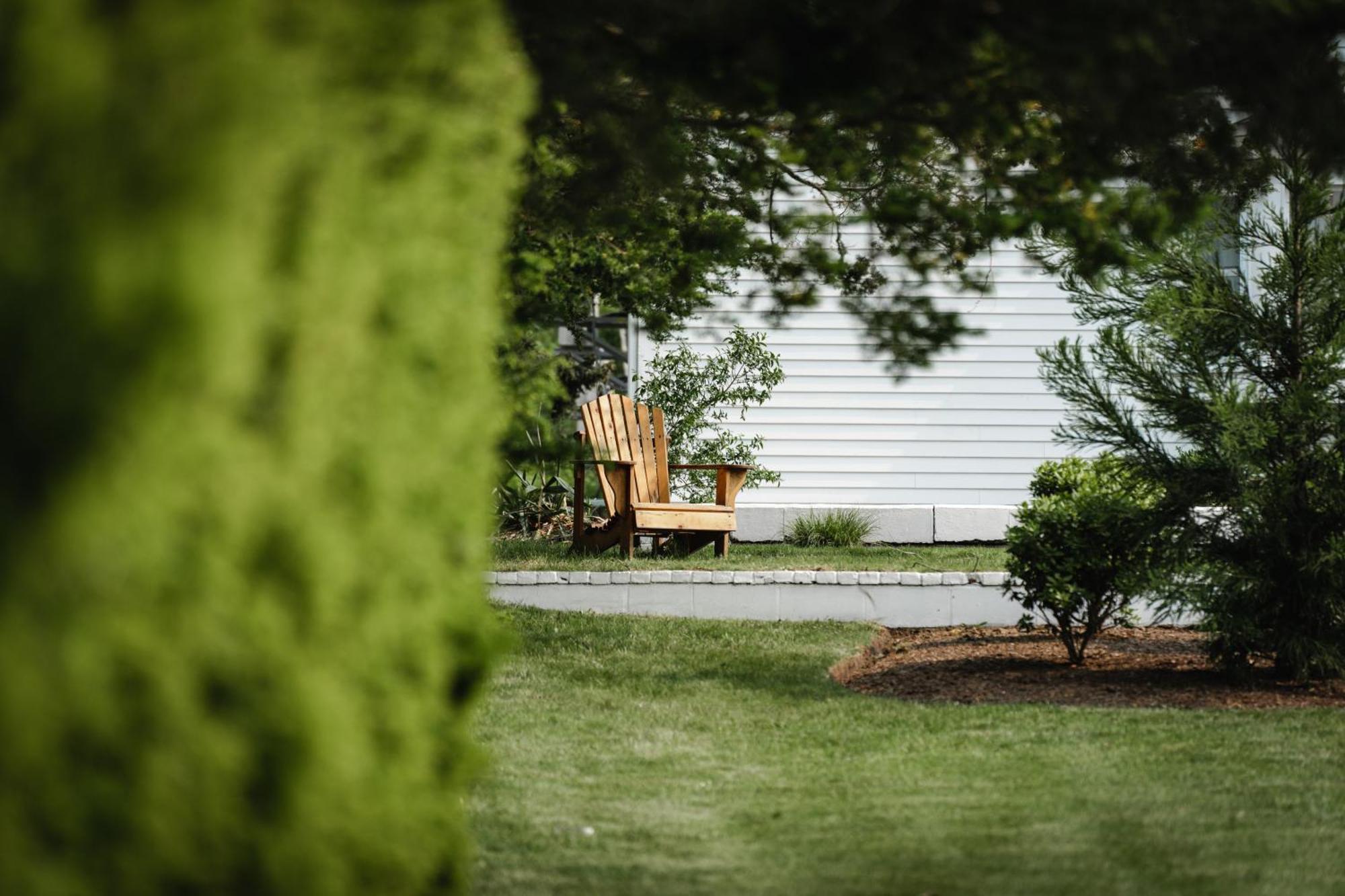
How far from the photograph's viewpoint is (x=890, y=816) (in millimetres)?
3666

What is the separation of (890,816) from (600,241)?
2.43 meters

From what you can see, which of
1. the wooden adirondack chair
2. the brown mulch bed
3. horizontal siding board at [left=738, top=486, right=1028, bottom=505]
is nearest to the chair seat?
the wooden adirondack chair

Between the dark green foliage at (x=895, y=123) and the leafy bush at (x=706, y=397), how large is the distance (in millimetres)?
5848

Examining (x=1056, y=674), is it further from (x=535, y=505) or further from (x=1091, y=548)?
(x=535, y=505)

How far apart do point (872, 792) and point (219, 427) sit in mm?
3139

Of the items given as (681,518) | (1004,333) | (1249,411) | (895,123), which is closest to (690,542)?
(681,518)

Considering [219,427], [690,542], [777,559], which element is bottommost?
[777,559]

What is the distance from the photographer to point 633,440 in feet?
30.5

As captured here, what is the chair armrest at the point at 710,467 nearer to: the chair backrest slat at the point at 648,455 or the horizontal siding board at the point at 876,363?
the chair backrest slat at the point at 648,455

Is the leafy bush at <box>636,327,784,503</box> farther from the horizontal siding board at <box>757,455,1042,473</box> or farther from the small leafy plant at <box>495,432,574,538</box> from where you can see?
the small leafy plant at <box>495,432,574,538</box>

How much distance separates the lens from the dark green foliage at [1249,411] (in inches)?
208

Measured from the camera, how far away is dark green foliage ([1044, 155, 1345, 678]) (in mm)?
5289

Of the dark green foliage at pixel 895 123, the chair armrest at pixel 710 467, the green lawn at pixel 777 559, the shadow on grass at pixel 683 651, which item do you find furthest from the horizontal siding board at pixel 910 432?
the dark green foliage at pixel 895 123

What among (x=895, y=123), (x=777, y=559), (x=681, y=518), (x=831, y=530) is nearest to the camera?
Answer: (x=895, y=123)
